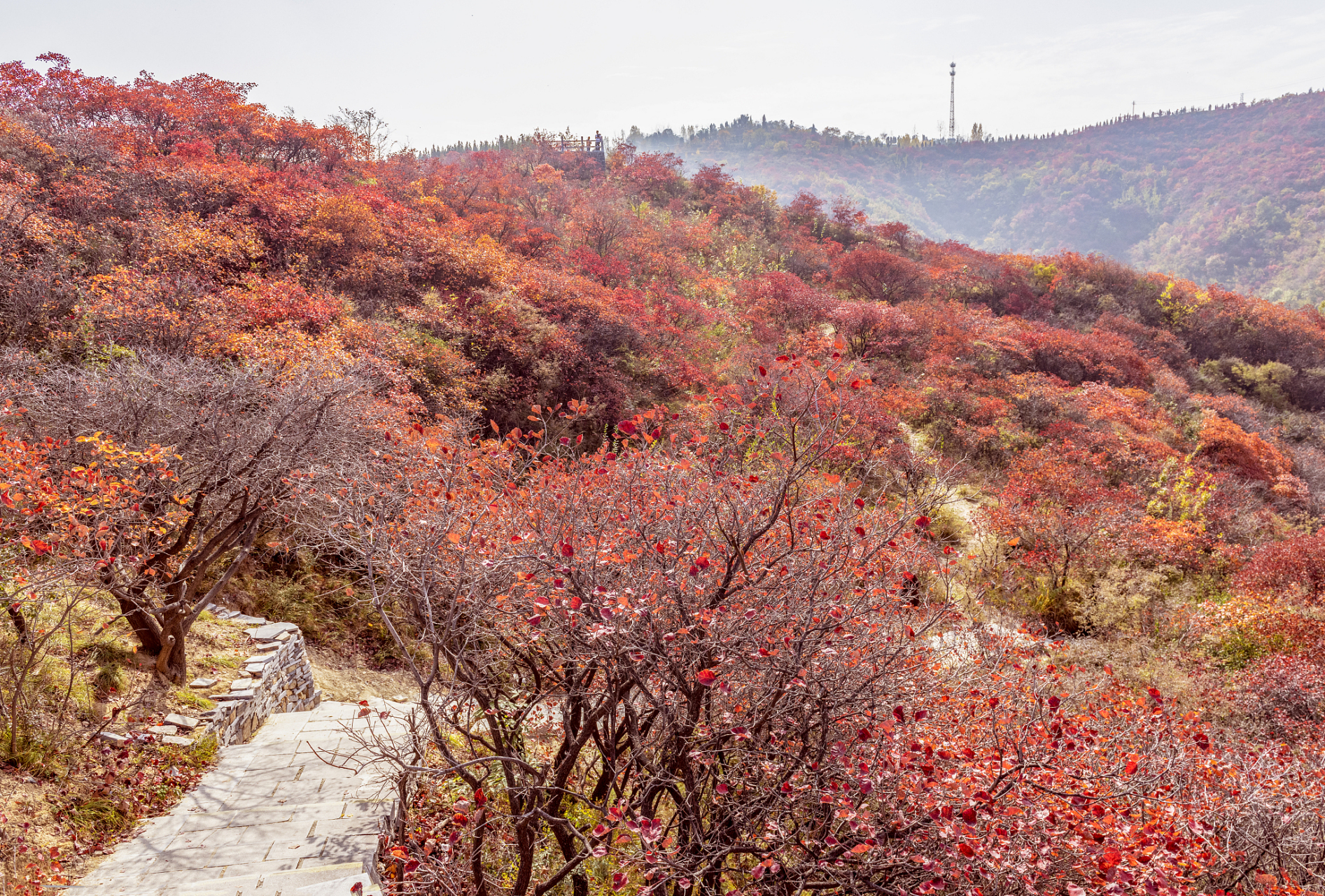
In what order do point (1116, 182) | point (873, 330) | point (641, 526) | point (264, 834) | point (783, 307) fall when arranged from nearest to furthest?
point (641, 526) < point (264, 834) < point (873, 330) < point (783, 307) < point (1116, 182)

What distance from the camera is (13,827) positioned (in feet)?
14.0

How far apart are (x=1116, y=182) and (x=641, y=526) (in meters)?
86.8

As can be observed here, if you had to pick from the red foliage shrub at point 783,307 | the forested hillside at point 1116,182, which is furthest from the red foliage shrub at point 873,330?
the forested hillside at point 1116,182

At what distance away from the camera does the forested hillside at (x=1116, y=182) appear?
49500mm

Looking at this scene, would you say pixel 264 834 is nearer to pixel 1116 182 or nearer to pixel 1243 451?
pixel 1243 451

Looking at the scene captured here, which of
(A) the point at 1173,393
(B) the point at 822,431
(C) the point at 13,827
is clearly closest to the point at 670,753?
(B) the point at 822,431

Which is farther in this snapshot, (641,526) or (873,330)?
(873,330)

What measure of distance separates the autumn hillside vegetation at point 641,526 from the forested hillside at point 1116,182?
36545mm

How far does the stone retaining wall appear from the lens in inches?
251

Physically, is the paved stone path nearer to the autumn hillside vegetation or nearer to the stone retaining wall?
the stone retaining wall

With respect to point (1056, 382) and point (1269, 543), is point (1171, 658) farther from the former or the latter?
point (1056, 382)

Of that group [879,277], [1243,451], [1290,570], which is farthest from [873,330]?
[1290,570]

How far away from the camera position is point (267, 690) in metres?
7.19

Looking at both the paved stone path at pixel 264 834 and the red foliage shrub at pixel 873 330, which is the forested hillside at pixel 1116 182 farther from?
the paved stone path at pixel 264 834
